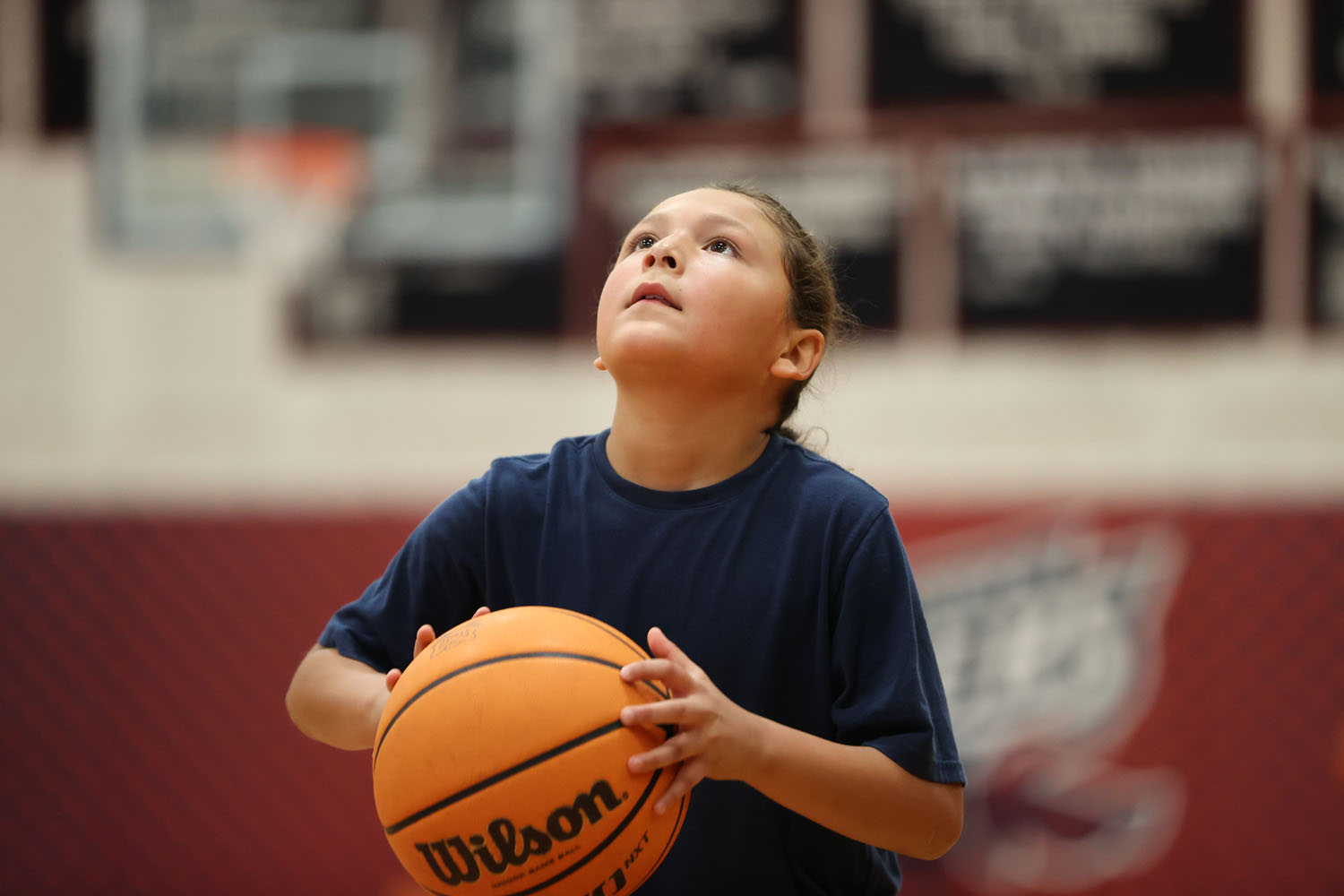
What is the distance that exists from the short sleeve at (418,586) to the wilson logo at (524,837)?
1.16 ft

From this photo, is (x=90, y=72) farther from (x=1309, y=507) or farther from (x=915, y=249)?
(x=1309, y=507)

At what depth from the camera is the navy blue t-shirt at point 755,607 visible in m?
1.36

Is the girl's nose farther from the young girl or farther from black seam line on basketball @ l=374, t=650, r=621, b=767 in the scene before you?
black seam line on basketball @ l=374, t=650, r=621, b=767

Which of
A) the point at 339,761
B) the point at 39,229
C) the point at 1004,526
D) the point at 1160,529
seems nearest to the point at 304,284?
the point at 39,229

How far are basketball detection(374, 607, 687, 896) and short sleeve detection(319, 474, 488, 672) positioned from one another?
0.23 meters

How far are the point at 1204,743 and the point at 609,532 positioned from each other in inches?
116

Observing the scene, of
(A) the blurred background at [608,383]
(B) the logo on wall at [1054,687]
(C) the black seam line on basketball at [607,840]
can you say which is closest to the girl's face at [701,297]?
(C) the black seam line on basketball at [607,840]

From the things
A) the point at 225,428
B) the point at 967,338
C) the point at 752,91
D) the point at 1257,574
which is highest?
the point at 752,91

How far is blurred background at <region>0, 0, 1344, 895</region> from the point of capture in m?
3.83

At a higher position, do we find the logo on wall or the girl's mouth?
the girl's mouth

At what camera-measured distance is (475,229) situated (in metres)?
4.34

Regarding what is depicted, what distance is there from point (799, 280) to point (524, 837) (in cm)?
74

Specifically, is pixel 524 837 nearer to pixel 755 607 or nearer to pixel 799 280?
pixel 755 607

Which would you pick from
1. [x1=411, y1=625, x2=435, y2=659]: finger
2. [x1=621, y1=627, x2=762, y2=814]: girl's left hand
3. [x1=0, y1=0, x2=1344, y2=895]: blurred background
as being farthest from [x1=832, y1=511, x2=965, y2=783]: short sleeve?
[x1=0, y1=0, x2=1344, y2=895]: blurred background
